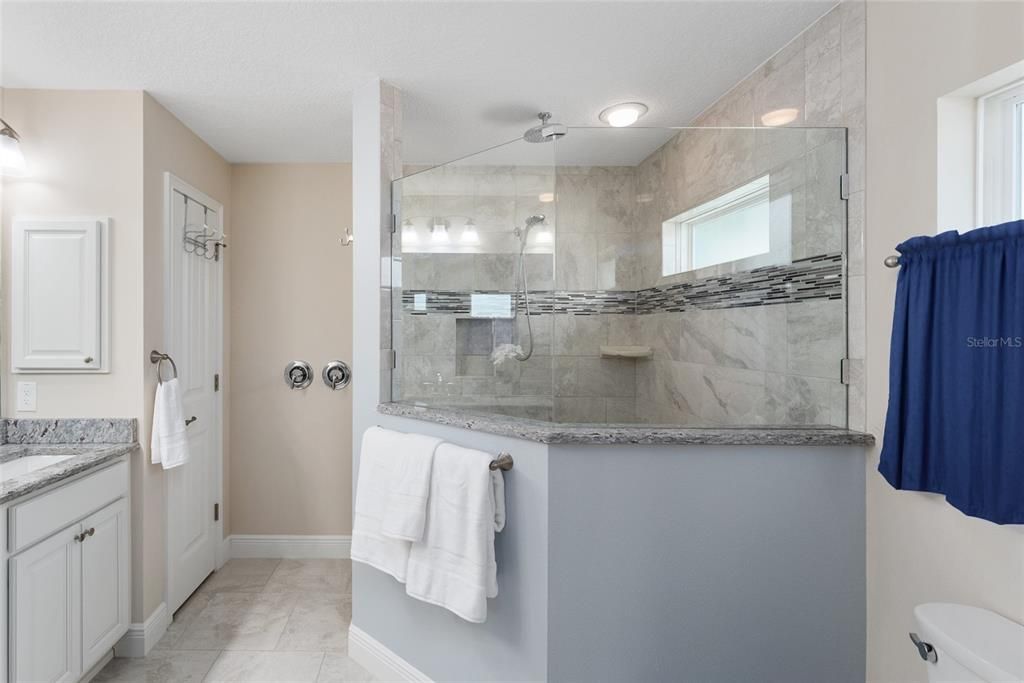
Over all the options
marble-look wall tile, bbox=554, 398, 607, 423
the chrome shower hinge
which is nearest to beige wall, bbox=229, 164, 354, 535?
marble-look wall tile, bbox=554, 398, 607, 423

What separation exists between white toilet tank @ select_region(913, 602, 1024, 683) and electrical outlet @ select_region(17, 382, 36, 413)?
3285 millimetres

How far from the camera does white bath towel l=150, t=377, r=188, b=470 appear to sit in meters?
2.28

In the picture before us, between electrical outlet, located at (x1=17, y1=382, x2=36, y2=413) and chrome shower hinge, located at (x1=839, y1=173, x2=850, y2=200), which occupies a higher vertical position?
chrome shower hinge, located at (x1=839, y1=173, x2=850, y2=200)

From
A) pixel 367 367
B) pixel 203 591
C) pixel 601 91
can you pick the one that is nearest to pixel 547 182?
pixel 601 91

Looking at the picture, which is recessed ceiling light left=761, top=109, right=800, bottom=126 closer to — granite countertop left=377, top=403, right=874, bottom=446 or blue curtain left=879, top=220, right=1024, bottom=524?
blue curtain left=879, top=220, right=1024, bottom=524

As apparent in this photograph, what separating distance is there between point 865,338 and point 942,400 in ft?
1.05

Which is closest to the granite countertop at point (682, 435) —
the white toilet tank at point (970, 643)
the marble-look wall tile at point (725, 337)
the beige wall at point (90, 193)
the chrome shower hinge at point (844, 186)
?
the marble-look wall tile at point (725, 337)

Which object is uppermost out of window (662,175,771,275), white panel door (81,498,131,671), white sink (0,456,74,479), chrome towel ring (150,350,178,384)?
window (662,175,771,275)

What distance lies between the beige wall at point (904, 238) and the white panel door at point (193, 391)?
294 cm

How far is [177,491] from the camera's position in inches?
103

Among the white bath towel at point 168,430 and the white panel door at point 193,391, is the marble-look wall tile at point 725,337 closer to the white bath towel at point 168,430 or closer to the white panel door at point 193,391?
the white bath towel at point 168,430

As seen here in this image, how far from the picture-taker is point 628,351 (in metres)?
2.06

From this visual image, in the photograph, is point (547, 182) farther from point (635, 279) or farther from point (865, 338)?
point (865, 338)

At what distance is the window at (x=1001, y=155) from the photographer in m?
1.30
